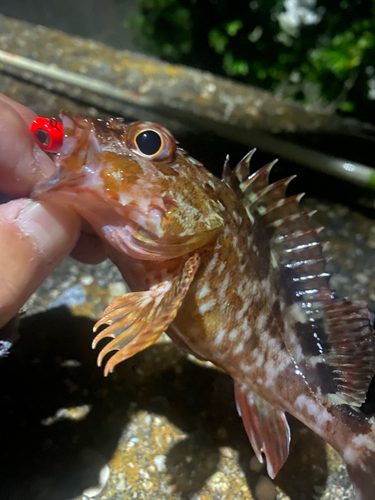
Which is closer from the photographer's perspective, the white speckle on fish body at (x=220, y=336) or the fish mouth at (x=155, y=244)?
the fish mouth at (x=155, y=244)

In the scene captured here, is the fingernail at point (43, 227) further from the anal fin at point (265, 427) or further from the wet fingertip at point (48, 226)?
the anal fin at point (265, 427)

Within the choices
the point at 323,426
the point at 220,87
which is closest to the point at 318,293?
the point at 323,426

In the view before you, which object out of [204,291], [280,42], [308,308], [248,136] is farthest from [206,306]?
[280,42]

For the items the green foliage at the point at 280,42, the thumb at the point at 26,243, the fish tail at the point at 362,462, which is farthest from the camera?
the green foliage at the point at 280,42

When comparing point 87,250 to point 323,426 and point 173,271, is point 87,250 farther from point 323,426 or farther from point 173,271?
point 323,426

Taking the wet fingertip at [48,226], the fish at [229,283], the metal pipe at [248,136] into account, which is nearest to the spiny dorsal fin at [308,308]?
the fish at [229,283]

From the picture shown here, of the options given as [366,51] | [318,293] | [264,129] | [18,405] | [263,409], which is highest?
[366,51]

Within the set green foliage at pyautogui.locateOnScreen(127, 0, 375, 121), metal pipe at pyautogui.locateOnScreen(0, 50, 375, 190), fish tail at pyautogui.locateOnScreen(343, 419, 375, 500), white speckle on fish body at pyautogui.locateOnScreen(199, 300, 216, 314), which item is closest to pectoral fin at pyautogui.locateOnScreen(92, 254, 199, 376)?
white speckle on fish body at pyautogui.locateOnScreen(199, 300, 216, 314)
